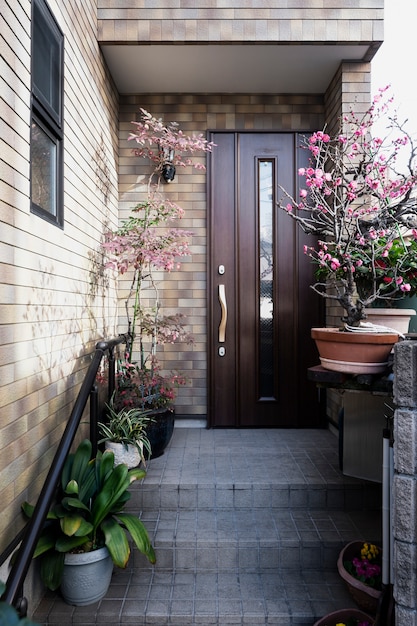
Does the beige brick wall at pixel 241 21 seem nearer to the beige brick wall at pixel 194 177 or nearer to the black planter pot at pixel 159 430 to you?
the beige brick wall at pixel 194 177

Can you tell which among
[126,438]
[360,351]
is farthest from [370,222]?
[126,438]

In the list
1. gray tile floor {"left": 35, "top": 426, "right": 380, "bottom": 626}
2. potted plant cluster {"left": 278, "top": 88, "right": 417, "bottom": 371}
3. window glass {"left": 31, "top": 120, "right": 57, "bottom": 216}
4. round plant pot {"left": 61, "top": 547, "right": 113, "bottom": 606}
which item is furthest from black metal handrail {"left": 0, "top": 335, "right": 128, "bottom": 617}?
potted plant cluster {"left": 278, "top": 88, "right": 417, "bottom": 371}

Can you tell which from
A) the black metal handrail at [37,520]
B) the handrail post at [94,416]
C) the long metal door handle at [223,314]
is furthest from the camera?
the long metal door handle at [223,314]

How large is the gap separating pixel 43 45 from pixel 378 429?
2.56m

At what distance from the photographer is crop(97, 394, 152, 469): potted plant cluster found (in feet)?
8.19

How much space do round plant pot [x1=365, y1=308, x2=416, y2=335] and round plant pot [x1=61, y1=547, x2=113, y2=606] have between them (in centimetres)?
162

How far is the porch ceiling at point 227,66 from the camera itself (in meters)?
3.05

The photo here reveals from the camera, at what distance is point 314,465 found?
274cm

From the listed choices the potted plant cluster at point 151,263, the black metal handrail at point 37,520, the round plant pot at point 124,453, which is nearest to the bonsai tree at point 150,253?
the potted plant cluster at point 151,263

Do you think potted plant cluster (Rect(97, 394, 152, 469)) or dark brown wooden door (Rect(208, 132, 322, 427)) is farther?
dark brown wooden door (Rect(208, 132, 322, 427))

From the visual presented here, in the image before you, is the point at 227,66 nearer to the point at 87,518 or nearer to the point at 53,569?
the point at 87,518

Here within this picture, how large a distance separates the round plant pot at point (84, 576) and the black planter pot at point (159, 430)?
0.88 metres

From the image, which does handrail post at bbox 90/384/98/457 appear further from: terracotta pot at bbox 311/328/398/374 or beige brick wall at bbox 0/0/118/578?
terracotta pot at bbox 311/328/398/374

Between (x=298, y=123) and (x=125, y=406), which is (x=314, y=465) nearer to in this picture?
(x=125, y=406)
